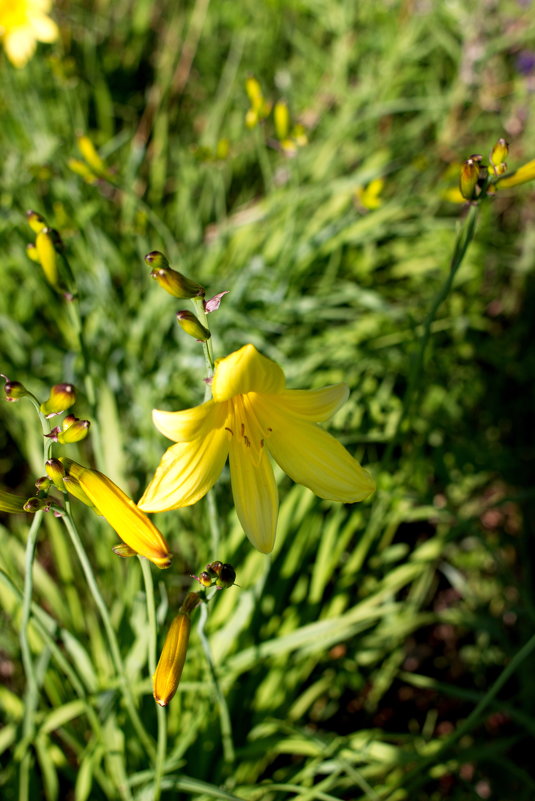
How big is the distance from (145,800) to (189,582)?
83 cm

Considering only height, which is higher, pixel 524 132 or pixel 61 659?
pixel 524 132

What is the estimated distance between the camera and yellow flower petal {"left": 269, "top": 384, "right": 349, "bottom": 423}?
1088 mm

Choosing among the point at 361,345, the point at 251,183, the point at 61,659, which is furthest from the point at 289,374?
the point at 251,183

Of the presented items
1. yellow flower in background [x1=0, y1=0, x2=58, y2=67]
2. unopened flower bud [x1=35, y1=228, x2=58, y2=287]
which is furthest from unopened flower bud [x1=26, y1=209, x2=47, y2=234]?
yellow flower in background [x1=0, y1=0, x2=58, y2=67]

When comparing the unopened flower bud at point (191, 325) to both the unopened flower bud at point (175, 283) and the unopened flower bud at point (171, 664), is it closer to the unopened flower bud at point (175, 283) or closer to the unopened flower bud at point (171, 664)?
the unopened flower bud at point (175, 283)

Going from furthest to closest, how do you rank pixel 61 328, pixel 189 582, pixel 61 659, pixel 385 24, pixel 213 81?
pixel 213 81, pixel 385 24, pixel 61 328, pixel 189 582, pixel 61 659

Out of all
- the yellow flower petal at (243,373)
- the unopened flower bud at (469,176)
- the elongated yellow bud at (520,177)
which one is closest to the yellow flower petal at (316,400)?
the yellow flower petal at (243,373)

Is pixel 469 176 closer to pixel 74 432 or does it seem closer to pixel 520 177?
pixel 520 177

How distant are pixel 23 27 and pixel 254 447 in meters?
2.83

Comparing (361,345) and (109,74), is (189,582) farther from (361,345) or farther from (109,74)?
(109,74)

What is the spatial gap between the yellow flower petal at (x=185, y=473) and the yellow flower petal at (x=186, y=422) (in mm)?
28

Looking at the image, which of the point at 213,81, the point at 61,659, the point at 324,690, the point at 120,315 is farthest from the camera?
the point at 213,81

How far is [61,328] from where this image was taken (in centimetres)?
265

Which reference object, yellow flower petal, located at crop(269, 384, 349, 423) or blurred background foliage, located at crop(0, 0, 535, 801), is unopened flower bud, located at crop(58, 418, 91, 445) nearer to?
yellow flower petal, located at crop(269, 384, 349, 423)
